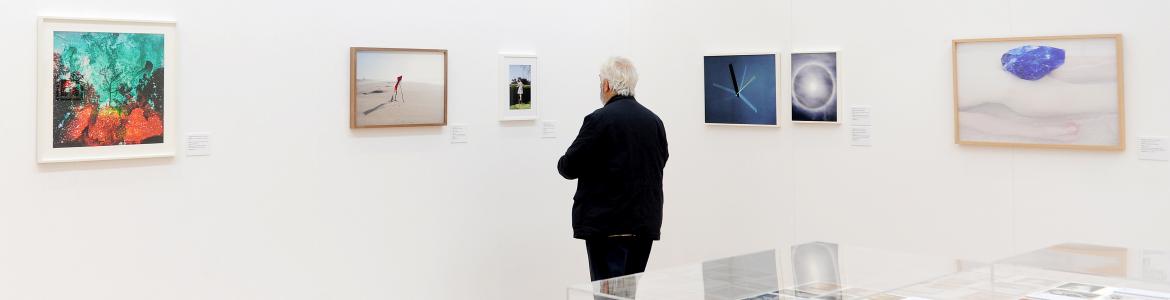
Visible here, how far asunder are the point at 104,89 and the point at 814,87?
13.1 ft

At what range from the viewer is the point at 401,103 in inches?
240

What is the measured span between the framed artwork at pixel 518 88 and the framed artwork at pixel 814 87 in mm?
1726

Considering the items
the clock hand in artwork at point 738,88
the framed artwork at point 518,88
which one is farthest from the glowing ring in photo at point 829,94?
the framed artwork at point 518,88

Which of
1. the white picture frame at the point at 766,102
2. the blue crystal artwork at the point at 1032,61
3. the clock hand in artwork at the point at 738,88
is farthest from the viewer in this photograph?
the clock hand in artwork at the point at 738,88

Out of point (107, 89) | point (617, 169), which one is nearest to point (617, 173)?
point (617, 169)

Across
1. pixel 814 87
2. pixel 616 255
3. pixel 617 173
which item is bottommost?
pixel 616 255

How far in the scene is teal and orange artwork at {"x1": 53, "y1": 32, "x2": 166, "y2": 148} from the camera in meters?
4.80

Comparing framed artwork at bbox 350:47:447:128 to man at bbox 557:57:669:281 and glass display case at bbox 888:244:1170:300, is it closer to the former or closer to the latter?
man at bbox 557:57:669:281

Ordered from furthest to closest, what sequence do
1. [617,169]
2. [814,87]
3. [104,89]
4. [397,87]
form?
[814,87], [397,87], [617,169], [104,89]

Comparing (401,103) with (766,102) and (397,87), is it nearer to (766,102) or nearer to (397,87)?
(397,87)

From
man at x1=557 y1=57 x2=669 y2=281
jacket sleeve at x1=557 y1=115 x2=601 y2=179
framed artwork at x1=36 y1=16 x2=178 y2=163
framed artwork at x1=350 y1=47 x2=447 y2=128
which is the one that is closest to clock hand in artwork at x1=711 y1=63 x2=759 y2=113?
man at x1=557 y1=57 x2=669 y2=281

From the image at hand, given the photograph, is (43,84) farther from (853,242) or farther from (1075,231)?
(1075,231)

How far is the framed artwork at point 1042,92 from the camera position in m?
5.01

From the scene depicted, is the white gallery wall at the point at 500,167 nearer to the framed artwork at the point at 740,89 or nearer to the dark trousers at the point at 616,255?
the framed artwork at the point at 740,89
